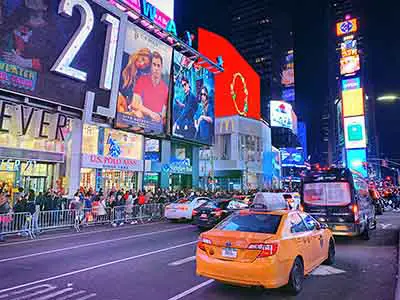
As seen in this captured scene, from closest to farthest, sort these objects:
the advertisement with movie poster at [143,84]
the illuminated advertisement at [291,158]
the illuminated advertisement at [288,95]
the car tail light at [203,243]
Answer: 1. the car tail light at [203,243]
2. the advertisement with movie poster at [143,84]
3. the illuminated advertisement at [291,158]
4. the illuminated advertisement at [288,95]

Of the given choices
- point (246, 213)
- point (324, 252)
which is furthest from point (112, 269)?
point (324, 252)

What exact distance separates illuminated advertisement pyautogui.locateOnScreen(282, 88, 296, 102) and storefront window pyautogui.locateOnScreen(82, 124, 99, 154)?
4698 inches

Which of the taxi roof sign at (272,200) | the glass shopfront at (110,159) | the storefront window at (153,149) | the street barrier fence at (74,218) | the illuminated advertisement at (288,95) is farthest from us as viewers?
the illuminated advertisement at (288,95)

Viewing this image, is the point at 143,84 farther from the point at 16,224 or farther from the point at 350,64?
the point at 350,64

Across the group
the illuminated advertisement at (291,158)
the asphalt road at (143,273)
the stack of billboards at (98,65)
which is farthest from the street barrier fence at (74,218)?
the illuminated advertisement at (291,158)

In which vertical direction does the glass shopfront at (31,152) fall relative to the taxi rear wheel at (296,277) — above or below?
above

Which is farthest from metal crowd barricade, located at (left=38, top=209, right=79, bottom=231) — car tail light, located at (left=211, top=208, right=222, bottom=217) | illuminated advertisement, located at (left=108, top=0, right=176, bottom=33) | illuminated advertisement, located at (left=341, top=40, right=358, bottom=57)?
illuminated advertisement, located at (left=341, top=40, right=358, bottom=57)

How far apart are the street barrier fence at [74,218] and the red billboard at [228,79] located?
3743cm

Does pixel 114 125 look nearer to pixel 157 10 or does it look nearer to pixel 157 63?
pixel 157 63

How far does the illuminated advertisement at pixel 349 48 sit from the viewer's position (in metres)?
83.1

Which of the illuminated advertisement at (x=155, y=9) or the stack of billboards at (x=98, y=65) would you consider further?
the illuminated advertisement at (x=155, y=9)

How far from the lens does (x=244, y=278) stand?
5707 millimetres

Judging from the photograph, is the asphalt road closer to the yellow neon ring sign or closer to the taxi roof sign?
the taxi roof sign

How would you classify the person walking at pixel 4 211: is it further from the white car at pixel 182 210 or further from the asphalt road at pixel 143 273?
the white car at pixel 182 210
